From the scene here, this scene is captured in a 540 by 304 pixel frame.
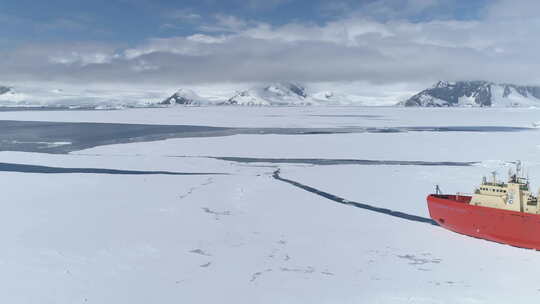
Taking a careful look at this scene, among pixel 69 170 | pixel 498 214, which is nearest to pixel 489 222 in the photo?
pixel 498 214

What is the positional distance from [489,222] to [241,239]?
7919mm

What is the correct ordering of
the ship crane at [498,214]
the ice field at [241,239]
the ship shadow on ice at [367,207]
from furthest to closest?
the ship shadow on ice at [367,207], the ship crane at [498,214], the ice field at [241,239]

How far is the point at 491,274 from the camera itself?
11727 mm

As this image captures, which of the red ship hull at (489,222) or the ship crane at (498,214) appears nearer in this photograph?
the red ship hull at (489,222)

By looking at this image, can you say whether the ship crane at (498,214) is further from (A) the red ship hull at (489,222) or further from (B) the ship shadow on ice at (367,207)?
(B) the ship shadow on ice at (367,207)

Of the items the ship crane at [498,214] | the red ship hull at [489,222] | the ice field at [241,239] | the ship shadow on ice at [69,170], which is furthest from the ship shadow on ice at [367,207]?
the ship shadow on ice at [69,170]

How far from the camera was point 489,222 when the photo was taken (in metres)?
15.1

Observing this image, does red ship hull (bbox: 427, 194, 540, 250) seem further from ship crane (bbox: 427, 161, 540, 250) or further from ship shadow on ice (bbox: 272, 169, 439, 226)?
ship shadow on ice (bbox: 272, 169, 439, 226)

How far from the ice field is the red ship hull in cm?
44

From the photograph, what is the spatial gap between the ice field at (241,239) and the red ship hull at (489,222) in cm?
44

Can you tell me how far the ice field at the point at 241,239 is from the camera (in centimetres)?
1061

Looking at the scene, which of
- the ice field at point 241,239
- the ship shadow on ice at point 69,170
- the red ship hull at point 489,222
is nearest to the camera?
the ice field at point 241,239

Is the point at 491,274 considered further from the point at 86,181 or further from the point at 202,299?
the point at 86,181

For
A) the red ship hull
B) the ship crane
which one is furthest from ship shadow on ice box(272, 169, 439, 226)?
the ship crane
